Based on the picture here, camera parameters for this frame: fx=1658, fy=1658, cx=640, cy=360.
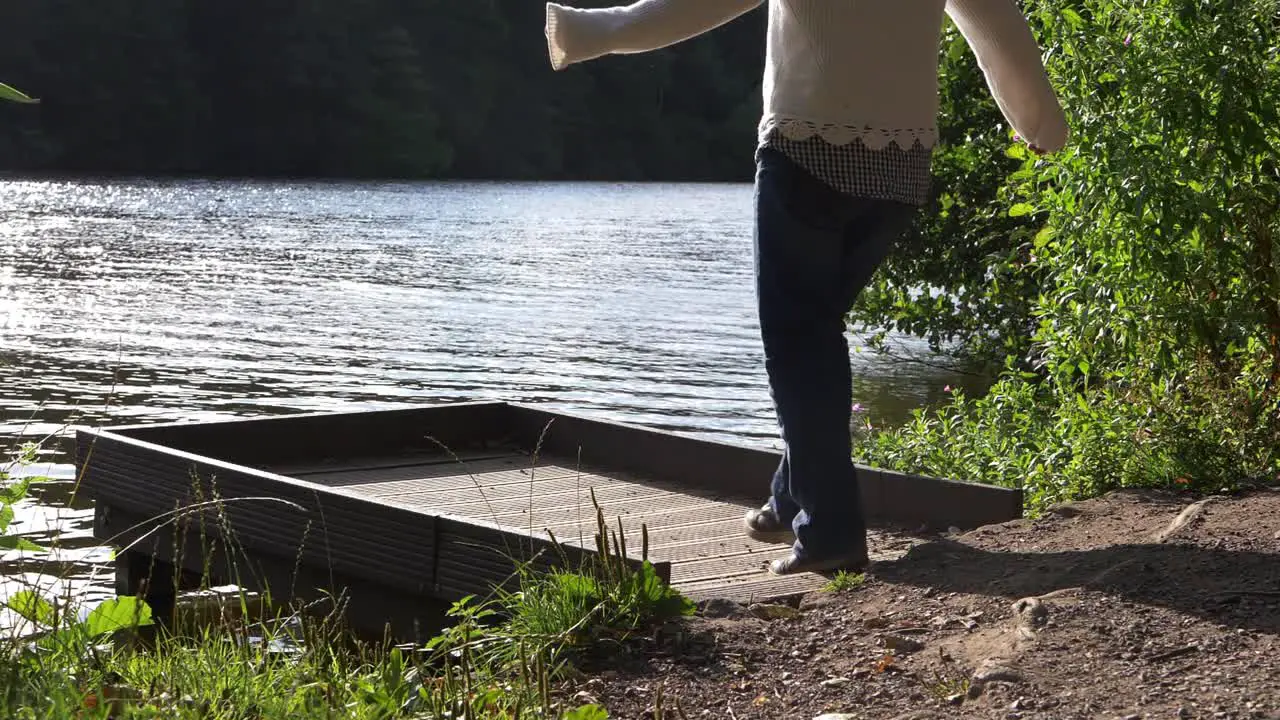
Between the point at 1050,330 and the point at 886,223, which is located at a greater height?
the point at 886,223

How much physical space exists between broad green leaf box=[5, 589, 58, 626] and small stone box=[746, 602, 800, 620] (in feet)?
6.00

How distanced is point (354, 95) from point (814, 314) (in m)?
72.0

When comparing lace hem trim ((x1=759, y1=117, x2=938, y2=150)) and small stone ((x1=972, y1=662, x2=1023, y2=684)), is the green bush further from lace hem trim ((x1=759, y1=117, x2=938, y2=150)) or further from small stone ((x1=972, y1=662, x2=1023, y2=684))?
small stone ((x1=972, y1=662, x2=1023, y2=684))

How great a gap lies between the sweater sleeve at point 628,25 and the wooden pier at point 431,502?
49.4 inches

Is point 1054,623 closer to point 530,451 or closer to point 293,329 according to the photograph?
point 530,451

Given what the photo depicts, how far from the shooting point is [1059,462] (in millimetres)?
6578

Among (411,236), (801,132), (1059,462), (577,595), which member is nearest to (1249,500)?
(1059,462)

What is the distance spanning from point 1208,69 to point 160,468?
410 centimetres

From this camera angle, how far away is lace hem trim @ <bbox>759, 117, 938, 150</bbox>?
4570 millimetres

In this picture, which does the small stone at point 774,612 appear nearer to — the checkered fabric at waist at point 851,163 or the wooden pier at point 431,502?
the wooden pier at point 431,502

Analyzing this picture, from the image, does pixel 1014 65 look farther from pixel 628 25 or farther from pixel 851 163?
pixel 628 25

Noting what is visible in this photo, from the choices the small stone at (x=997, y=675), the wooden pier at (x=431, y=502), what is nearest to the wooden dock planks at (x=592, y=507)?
the wooden pier at (x=431, y=502)

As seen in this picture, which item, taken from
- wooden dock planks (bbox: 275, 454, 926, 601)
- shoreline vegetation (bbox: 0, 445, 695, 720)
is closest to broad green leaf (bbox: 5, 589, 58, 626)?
shoreline vegetation (bbox: 0, 445, 695, 720)

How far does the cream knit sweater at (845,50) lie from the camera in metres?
4.58
